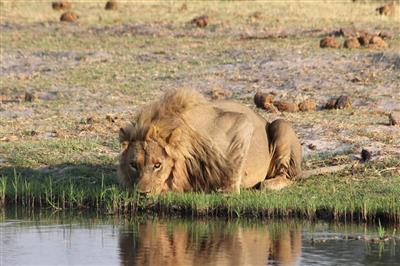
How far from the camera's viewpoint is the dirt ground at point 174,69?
14967 millimetres

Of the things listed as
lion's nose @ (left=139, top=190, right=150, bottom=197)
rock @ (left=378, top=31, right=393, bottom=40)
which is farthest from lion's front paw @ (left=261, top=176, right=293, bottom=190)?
rock @ (left=378, top=31, right=393, bottom=40)

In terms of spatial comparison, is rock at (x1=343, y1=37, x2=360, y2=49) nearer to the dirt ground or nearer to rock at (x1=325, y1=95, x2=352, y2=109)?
the dirt ground

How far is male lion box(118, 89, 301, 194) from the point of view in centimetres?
1111

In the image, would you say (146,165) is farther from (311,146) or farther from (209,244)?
(311,146)

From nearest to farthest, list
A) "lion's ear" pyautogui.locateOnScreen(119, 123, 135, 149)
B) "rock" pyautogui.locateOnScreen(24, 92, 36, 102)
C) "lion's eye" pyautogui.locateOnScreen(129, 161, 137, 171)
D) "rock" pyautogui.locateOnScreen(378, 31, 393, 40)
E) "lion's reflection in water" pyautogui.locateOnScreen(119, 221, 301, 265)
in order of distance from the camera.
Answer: "lion's reflection in water" pyautogui.locateOnScreen(119, 221, 301, 265) → "lion's eye" pyautogui.locateOnScreen(129, 161, 137, 171) → "lion's ear" pyautogui.locateOnScreen(119, 123, 135, 149) → "rock" pyautogui.locateOnScreen(24, 92, 36, 102) → "rock" pyautogui.locateOnScreen(378, 31, 393, 40)

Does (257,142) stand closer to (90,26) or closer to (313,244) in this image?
(313,244)

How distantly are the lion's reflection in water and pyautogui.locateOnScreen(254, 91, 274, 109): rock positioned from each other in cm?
657

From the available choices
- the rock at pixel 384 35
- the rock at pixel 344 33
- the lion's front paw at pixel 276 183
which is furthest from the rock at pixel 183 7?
the lion's front paw at pixel 276 183

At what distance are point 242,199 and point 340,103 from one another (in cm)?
640

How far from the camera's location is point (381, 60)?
65.9 ft

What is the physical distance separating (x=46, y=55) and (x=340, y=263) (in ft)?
48.6

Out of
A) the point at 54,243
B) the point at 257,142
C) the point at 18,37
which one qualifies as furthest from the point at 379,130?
the point at 18,37

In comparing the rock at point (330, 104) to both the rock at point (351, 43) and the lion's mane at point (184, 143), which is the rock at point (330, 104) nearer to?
the rock at point (351, 43)

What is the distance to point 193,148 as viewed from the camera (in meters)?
11.4
